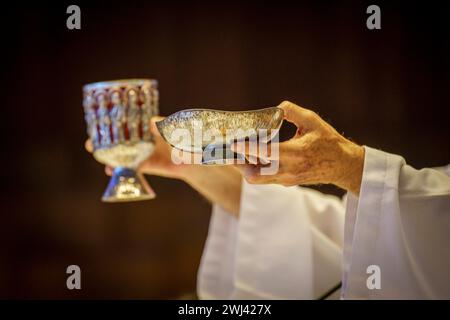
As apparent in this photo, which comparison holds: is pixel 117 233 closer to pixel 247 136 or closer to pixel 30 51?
pixel 30 51

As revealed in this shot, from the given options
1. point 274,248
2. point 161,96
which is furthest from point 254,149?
point 161,96

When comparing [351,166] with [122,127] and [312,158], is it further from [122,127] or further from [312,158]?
[122,127]

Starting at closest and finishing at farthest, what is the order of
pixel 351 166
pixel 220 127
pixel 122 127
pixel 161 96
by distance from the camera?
pixel 220 127 < pixel 351 166 < pixel 122 127 < pixel 161 96

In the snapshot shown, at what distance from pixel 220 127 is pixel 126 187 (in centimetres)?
40

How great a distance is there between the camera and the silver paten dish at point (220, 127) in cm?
92

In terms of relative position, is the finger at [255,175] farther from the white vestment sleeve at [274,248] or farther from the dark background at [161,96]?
the dark background at [161,96]

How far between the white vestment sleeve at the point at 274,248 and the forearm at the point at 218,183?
0.11 feet

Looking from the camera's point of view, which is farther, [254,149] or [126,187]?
[126,187]

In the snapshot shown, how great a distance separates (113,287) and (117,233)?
23cm

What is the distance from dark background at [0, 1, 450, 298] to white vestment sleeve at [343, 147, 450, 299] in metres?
1.54

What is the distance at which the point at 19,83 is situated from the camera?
272 centimetres

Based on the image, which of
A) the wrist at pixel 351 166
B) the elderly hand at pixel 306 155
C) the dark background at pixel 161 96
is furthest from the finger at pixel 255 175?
the dark background at pixel 161 96

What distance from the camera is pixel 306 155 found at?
3.26ft

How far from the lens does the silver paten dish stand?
3.03 feet
